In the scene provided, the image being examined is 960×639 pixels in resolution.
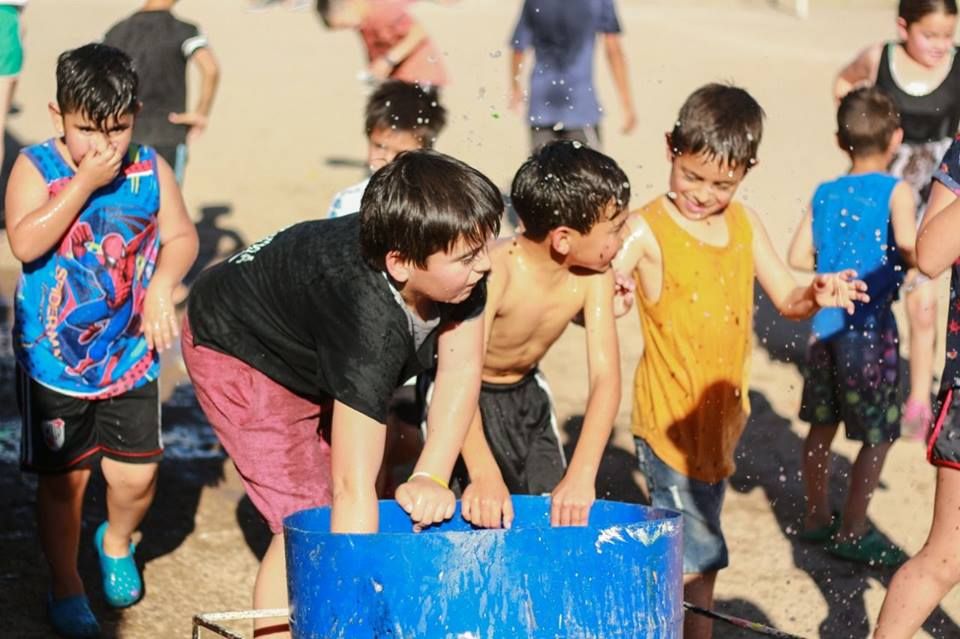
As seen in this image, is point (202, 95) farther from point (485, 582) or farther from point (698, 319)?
point (485, 582)

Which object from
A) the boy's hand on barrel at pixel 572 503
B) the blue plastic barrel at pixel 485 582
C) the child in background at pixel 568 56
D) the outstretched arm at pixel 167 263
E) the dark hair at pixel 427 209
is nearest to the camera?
the blue plastic barrel at pixel 485 582

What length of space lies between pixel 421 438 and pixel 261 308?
3.65 ft

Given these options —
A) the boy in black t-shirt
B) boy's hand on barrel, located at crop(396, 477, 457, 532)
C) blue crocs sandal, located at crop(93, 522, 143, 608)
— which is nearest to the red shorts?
the boy in black t-shirt

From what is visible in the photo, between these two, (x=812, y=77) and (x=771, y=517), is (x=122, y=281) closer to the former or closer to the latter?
(x=771, y=517)

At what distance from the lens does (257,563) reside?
16.3 ft

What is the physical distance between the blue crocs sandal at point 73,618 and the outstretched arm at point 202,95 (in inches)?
146

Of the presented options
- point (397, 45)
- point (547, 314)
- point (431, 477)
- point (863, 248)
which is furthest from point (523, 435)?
point (397, 45)

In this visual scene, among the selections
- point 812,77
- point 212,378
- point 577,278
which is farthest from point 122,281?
point 812,77

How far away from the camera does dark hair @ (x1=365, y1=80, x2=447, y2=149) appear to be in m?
5.20

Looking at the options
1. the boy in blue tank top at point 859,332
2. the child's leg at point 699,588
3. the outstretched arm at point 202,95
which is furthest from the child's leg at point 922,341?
the outstretched arm at point 202,95

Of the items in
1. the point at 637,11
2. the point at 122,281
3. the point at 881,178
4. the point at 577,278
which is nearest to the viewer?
the point at 577,278

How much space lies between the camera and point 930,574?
143 inches

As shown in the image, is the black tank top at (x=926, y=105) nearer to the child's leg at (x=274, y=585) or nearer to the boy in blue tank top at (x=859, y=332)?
Result: the boy in blue tank top at (x=859, y=332)

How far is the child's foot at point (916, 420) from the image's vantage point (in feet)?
20.7
